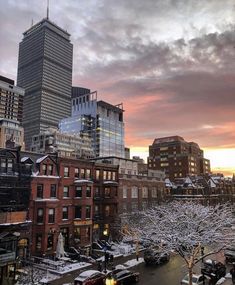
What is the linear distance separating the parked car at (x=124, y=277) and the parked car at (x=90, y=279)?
4.24ft

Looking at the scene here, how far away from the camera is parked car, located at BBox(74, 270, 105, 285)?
93.4ft

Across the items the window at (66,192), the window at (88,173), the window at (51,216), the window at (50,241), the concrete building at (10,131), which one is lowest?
the window at (50,241)

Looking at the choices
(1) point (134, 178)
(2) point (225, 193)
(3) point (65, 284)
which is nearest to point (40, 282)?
(3) point (65, 284)

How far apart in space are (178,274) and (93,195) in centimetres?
2002

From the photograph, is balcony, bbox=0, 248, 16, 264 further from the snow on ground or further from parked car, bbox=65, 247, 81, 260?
parked car, bbox=65, 247, 81, 260

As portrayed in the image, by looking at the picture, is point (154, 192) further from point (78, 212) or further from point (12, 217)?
point (12, 217)

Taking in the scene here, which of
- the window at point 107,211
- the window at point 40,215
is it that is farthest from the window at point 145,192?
the window at point 40,215

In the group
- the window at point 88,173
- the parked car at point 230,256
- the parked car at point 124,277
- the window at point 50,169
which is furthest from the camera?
the window at point 88,173

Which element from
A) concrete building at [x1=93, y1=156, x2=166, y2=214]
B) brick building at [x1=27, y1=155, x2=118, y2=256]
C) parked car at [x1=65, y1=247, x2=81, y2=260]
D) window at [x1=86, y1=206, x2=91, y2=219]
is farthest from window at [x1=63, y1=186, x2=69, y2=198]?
concrete building at [x1=93, y1=156, x2=166, y2=214]

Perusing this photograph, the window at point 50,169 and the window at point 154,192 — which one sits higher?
the window at point 50,169

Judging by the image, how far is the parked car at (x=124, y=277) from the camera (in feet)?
100

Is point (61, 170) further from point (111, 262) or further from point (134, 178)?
point (134, 178)

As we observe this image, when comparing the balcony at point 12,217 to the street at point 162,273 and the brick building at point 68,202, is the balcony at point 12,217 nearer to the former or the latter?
the brick building at point 68,202

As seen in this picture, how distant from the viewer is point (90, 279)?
29.0 m
